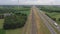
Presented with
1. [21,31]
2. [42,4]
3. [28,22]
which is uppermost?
[42,4]

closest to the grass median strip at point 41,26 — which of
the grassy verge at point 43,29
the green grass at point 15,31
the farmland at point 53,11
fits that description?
the grassy verge at point 43,29

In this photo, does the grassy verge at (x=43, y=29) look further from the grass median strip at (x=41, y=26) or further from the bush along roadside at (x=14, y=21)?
the bush along roadside at (x=14, y=21)

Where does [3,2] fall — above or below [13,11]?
above

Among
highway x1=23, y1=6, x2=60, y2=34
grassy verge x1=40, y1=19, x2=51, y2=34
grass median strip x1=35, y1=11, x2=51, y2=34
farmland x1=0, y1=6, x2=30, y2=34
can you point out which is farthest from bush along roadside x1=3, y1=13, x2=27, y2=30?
grassy verge x1=40, y1=19, x2=51, y2=34

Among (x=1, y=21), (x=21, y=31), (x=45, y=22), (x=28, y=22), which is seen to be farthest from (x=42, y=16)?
(x=1, y=21)

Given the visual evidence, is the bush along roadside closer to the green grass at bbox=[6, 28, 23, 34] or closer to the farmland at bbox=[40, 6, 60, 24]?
the green grass at bbox=[6, 28, 23, 34]

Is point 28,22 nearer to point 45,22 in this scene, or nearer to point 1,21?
point 45,22

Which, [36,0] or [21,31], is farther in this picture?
[36,0]

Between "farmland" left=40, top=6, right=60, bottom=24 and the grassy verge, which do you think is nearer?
the grassy verge

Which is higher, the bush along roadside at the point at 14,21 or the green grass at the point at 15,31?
the bush along roadside at the point at 14,21
